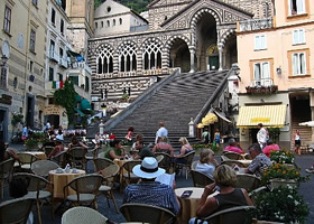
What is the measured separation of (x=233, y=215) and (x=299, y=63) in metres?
19.9

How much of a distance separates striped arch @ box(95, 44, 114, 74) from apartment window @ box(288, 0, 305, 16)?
2732 cm

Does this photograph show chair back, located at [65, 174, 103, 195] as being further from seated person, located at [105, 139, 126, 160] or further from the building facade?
the building facade

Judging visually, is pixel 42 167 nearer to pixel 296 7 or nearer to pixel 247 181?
pixel 247 181

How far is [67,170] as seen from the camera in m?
6.88

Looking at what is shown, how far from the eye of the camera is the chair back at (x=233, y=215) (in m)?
3.54

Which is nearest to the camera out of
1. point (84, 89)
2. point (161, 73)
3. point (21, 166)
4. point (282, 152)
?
point (282, 152)

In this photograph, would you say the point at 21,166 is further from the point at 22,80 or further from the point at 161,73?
the point at 161,73

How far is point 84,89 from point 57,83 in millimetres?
9676

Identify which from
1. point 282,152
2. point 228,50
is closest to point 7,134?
point 282,152

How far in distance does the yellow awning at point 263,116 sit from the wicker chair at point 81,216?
19176mm

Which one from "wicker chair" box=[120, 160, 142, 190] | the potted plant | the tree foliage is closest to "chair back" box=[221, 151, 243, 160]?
"wicker chair" box=[120, 160, 142, 190]

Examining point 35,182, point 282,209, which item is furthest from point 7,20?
point 282,209

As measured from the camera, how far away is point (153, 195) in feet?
13.6

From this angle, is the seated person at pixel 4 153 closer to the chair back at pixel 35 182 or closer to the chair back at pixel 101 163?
the chair back at pixel 101 163
